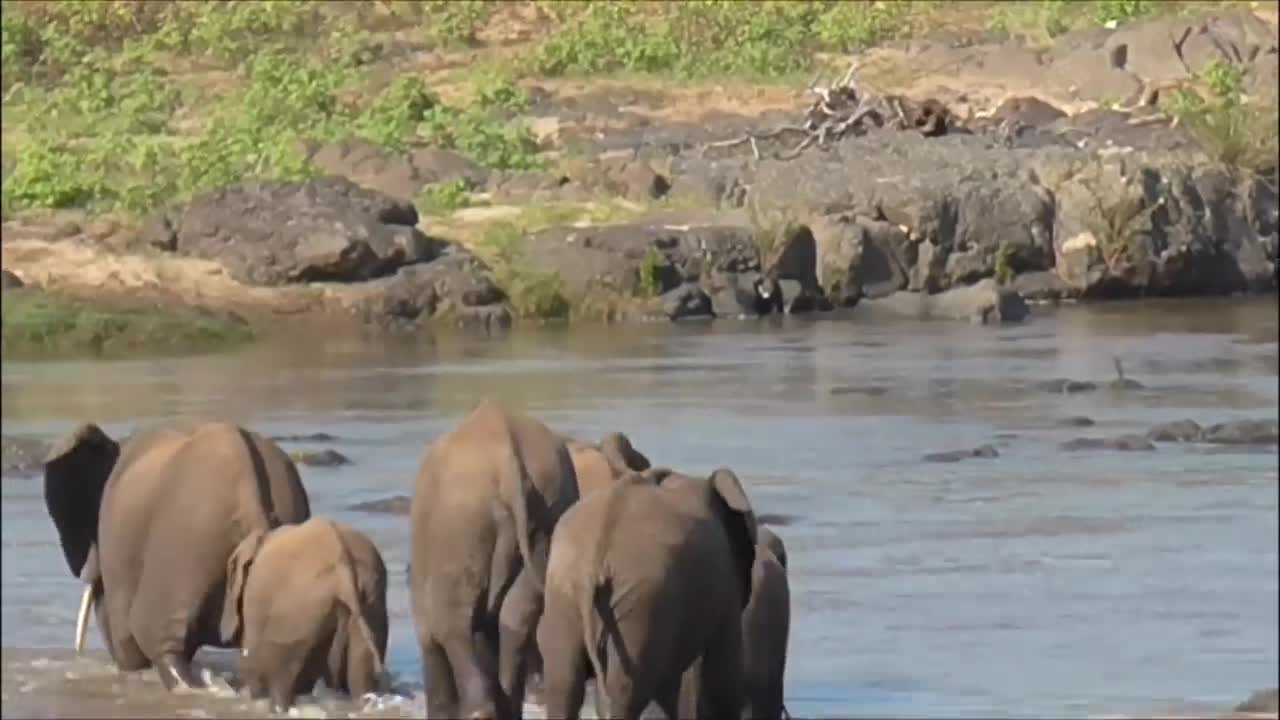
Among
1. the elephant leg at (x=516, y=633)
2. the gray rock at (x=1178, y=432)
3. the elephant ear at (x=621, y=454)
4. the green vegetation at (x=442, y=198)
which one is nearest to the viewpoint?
the elephant leg at (x=516, y=633)

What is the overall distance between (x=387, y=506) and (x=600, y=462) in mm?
5407

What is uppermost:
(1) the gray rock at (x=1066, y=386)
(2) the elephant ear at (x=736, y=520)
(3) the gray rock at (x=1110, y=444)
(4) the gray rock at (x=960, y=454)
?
(2) the elephant ear at (x=736, y=520)

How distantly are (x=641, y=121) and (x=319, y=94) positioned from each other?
11.9 ft

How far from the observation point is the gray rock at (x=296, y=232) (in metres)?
25.9

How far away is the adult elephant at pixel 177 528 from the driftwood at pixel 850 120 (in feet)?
65.5

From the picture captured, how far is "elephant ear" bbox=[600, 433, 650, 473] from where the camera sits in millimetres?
10195

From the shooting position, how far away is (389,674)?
1082 cm

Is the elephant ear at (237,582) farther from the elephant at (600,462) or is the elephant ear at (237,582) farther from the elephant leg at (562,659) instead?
the elephant leg at (562,659)

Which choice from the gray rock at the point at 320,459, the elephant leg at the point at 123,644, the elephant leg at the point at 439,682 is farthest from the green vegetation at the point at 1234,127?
the elephant leg at the point at 439,682

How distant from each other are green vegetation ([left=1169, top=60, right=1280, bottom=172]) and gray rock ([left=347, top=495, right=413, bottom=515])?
16669mm

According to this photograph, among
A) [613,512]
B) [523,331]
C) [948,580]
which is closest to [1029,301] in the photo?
[523,331]

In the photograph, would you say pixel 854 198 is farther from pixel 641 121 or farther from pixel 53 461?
pixel 53 461

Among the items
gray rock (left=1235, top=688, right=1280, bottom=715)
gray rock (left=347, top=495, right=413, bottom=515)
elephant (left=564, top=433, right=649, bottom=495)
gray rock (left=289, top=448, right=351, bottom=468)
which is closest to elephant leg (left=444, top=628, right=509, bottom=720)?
elephant (left=564, top=433, right=649, bottom=495)

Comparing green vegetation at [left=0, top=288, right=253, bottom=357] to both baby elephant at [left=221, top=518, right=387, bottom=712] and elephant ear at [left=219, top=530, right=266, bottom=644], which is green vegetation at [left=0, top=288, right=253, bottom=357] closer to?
elephant ear at [left=219, top=530, right=266, bottom=644]
